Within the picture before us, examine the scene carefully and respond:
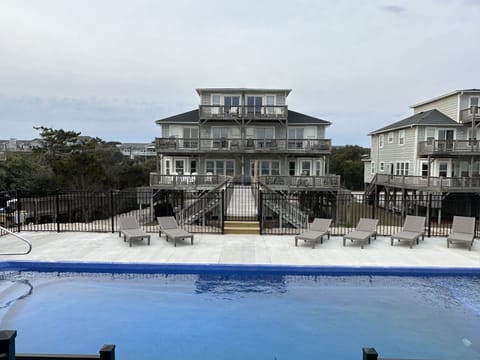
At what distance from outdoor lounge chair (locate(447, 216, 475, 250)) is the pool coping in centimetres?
288

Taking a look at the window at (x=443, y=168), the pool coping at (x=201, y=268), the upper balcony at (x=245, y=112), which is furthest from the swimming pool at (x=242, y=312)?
the upper balcony at (x=245, y=112)

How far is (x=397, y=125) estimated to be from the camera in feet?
102

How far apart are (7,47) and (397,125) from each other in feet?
102

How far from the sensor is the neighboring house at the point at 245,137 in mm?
29000

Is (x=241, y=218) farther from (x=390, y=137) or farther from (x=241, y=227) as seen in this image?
(x=390, y=137)

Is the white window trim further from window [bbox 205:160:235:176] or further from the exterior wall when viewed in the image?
window [bbox 205:160:235:176]

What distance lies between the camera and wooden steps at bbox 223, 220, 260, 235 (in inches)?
522

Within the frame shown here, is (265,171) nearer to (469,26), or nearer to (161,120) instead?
(161,120)

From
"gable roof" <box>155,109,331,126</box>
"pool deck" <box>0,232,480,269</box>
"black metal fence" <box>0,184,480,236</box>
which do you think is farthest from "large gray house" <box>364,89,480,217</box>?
"pool deck" <box>0,232,480,269</box>

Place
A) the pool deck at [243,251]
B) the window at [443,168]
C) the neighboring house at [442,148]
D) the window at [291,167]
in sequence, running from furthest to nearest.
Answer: the window at [291,167] < the window at [443,168] < the neighboring house at [442,148] < the pool deck at [243,251]

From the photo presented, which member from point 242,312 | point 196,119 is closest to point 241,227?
point 242,312

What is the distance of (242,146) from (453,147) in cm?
1716

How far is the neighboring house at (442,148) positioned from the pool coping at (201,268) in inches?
699

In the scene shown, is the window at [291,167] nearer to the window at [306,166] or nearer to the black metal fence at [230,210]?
the window at [306,166]
